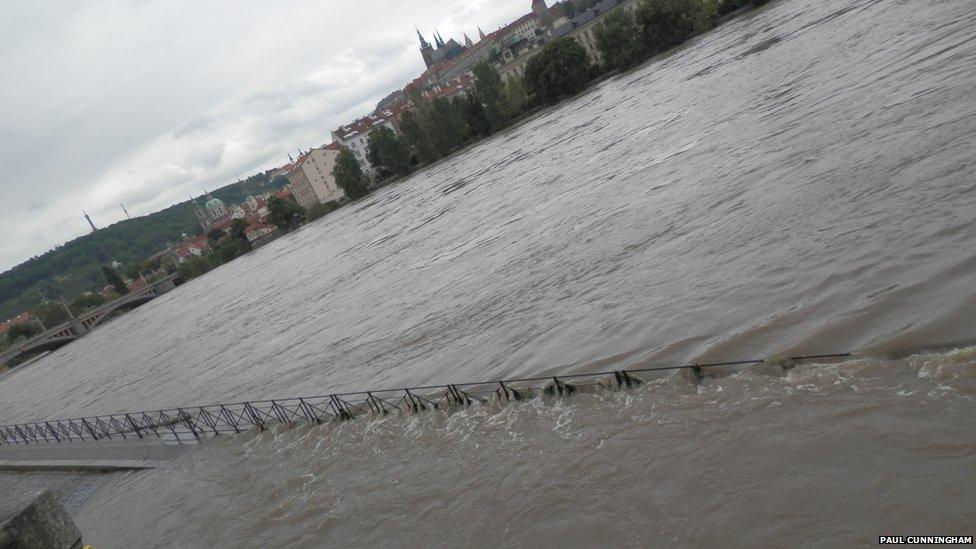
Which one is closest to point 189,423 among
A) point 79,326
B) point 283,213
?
point 283,213

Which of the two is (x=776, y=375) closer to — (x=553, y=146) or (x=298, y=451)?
(x=298, y=451)

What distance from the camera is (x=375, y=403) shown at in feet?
48.8

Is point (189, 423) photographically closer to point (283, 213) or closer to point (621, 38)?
point (621, 38)

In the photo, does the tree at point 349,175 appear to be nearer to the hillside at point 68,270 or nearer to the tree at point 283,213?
the tree at point 283,213

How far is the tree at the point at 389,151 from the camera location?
91188 millimetres

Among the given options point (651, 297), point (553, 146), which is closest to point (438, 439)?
point (651, 297)

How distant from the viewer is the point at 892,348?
8914mm

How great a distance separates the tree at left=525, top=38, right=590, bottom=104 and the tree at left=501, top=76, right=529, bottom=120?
3797mm

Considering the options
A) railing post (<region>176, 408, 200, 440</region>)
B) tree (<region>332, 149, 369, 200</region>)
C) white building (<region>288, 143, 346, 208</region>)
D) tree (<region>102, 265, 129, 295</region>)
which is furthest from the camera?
white building (<region>288, 143, 346, 208</region>)

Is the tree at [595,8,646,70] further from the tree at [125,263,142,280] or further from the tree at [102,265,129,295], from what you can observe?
the tree at [125,263,142,280]

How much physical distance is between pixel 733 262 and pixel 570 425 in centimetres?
627

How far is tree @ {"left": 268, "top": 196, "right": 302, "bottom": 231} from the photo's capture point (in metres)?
102

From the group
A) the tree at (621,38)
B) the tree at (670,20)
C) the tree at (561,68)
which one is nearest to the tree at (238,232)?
the tree at (561,68)

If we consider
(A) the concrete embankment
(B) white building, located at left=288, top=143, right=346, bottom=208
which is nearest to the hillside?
(B) white building, located at left=288, top=143, right=346, bottom=208
